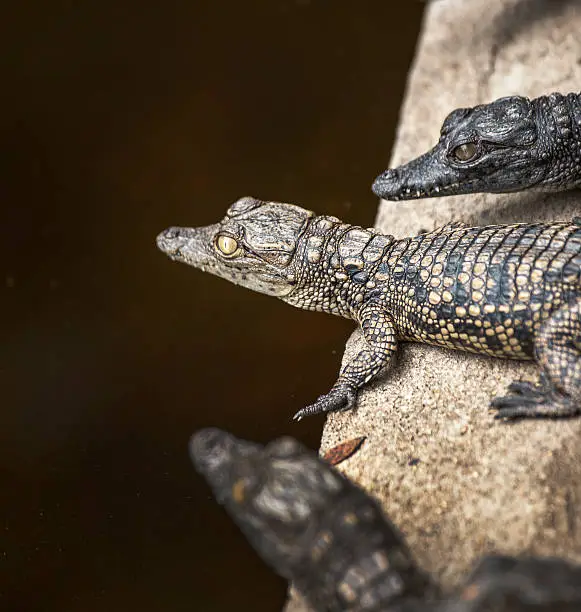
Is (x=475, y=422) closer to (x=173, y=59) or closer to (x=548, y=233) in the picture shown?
(x=548, y=233)

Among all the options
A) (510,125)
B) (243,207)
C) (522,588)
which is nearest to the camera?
(522,588)

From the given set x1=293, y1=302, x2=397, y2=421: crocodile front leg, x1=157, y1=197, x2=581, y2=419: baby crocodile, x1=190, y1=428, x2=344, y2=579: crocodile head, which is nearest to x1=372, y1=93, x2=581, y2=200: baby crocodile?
x1=157, y1=197, x2=581, y2=419: baby crocodile

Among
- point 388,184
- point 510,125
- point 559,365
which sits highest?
point 510,125

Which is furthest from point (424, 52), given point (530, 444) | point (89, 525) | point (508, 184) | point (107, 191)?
point (89, 525)

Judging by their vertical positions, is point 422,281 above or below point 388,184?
below

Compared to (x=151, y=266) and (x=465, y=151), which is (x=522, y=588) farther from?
(x=151, y=266)

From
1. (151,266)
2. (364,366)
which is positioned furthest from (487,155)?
(151,266)

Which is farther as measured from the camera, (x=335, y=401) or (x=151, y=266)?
(x=151, y=266)
